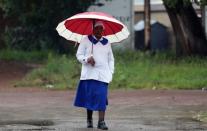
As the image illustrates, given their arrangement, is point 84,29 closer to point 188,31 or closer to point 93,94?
point 93,94

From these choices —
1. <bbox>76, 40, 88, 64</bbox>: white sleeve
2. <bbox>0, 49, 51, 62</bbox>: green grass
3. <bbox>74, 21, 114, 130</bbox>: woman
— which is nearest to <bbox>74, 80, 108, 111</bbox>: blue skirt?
<bbox>74, 21, 114, 130</bbox>: woman

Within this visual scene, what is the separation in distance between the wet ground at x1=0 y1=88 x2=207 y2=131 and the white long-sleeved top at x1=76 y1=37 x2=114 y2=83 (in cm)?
83

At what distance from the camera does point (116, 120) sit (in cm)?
1200

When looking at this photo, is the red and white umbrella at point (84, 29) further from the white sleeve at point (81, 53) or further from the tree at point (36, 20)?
the tree at point (36, 20)

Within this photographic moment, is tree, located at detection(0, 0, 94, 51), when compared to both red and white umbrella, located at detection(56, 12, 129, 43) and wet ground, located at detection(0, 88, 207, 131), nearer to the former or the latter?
wet ground, located at detection(0, 88, 207, 131)

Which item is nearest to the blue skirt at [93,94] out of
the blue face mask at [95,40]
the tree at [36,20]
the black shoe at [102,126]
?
the black shoe at [102,126]

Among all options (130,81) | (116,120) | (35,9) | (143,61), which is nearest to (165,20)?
(35,9)

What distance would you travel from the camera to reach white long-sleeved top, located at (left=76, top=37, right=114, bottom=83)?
10539mm

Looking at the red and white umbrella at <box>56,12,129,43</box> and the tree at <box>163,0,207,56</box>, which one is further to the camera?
the tree at <box>163,0,207,56</box>

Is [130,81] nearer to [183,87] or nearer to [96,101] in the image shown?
[183,87]

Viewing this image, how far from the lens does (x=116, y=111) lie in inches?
535

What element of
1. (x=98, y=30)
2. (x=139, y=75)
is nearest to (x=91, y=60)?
(x=98, y=30)

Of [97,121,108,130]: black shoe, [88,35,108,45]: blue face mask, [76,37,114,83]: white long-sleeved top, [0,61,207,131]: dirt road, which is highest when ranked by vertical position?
[88,35,108,45]: blue face mask

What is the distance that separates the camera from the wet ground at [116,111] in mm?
11047
